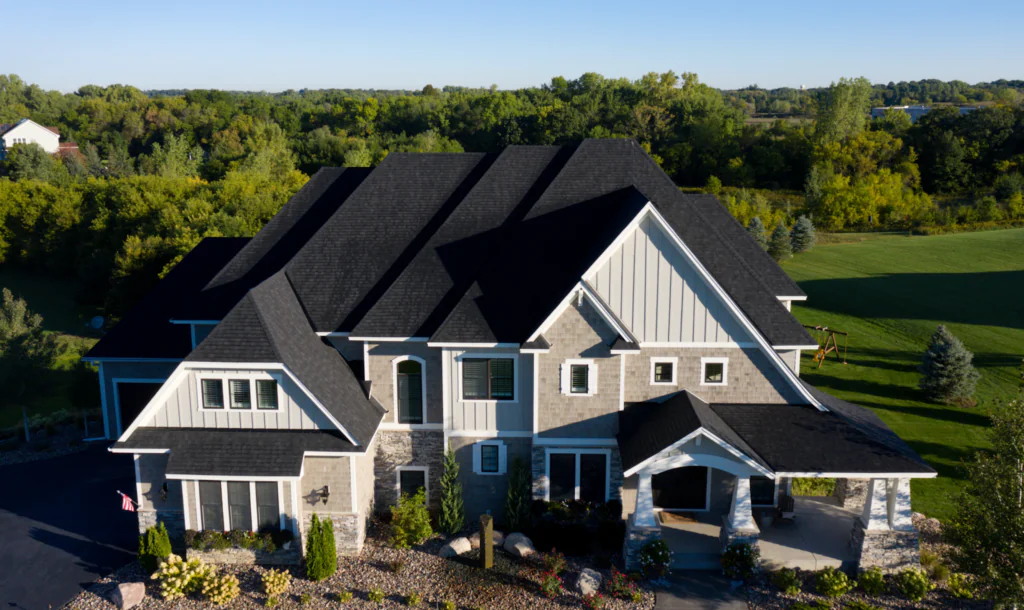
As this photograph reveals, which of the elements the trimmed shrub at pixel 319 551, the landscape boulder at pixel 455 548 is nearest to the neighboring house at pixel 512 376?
the trimmed shrub at pixel 319 551

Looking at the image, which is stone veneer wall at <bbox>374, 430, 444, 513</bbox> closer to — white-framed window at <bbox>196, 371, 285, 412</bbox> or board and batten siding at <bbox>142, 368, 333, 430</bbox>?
board and batten siding at <bbox>142, 368, 333, 430</bbox>

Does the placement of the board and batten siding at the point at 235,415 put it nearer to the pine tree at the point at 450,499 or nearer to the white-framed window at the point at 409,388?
the white-framed window at the point at 409,388

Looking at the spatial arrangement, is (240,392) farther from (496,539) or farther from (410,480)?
(496,539)

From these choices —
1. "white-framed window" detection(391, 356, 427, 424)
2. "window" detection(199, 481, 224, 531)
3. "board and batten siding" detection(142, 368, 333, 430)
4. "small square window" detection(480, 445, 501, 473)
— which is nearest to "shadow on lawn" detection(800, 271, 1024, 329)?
"small square window" detection(480, 445, 501, 473)

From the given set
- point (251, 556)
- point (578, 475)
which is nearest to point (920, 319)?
point (578, 475)

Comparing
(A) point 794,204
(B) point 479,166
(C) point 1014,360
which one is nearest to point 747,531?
(B) point 479,166
